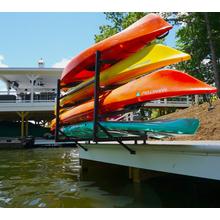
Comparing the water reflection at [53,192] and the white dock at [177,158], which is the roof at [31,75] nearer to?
the water reflection at [53,192]

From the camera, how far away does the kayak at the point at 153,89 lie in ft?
13.4

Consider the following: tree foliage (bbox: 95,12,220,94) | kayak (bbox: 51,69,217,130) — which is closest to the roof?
tree foliage (bbox: 95,12,220,94)

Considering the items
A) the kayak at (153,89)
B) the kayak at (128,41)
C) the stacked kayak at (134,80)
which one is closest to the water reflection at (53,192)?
the stacked kayak at (134,80)

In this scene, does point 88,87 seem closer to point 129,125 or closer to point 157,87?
point 129,125

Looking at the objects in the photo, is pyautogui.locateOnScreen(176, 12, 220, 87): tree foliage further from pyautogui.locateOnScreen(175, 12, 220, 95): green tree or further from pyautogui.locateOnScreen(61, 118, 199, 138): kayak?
pyautogui.locateOnScreen(61, 118, 199, 138): kayak

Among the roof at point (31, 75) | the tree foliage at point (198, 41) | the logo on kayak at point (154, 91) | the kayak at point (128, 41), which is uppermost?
the tree foliage at point (198, 41)

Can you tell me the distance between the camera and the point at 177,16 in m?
20.3

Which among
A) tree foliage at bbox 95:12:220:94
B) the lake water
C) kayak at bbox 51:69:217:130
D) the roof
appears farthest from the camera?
the roof

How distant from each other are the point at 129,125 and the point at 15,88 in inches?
981

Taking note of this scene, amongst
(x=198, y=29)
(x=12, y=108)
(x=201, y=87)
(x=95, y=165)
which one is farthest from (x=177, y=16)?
(x=201, y=87)

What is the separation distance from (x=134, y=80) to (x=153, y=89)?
0.76 m

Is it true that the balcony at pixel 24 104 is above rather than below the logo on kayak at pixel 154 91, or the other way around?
above

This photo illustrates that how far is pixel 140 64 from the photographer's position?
5.20 m

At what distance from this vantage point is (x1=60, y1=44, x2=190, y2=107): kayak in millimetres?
4774
